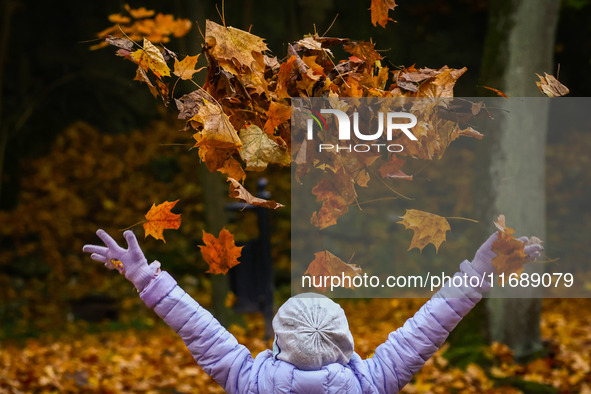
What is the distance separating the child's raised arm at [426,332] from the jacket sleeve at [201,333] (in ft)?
1.47

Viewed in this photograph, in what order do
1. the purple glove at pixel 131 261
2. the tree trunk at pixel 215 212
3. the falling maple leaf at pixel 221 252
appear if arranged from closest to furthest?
the purple glove at pixel 131 261
the falling maple leaf at pixel 221 252
the tree trunk at pixel 215 212

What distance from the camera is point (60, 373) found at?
5164mm

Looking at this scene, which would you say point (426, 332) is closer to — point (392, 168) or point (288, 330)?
point (288, 330)

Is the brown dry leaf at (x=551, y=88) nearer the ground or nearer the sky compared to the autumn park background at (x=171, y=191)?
nearer the sky

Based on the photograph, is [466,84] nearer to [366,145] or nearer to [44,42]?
[44,42]

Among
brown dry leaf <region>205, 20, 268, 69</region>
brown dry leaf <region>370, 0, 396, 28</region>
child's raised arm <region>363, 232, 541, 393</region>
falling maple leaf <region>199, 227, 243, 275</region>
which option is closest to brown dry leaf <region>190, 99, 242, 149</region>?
brown dry leaf <region>205, 20, 268, 69</region>

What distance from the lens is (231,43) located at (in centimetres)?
212

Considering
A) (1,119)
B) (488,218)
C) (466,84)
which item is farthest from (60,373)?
(466,84)

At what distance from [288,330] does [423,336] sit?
49 cm

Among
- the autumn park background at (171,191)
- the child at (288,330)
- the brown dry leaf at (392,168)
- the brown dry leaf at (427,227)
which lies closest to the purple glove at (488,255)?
the child at (288,330)

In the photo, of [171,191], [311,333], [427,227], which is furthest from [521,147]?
[171,191]

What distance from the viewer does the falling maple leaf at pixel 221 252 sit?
88.7 inches

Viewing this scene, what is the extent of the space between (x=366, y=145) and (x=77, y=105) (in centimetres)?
911

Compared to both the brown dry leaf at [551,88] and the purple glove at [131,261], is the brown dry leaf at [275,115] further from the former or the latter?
the brown dry leaf at [551,88]
